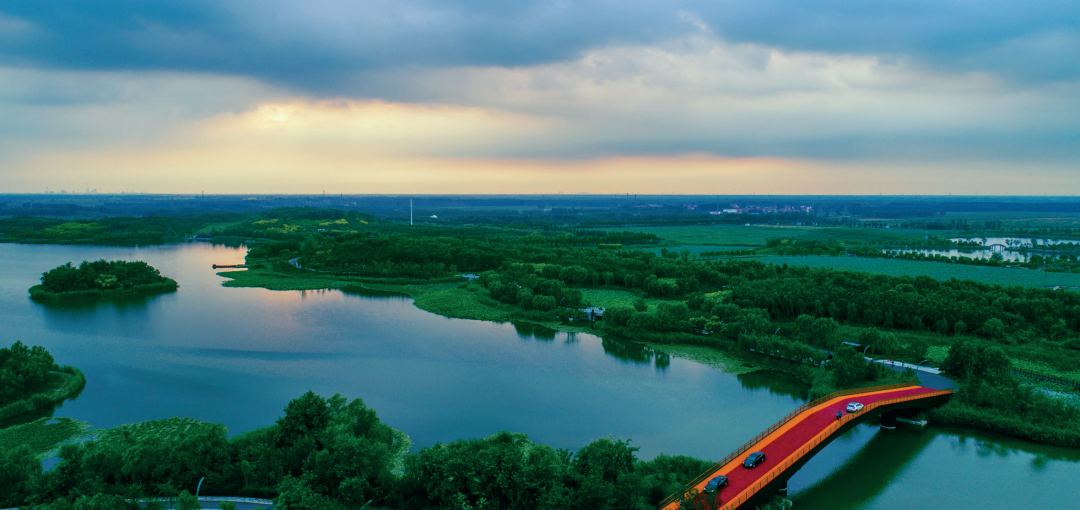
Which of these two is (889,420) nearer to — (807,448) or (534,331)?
(807,448)

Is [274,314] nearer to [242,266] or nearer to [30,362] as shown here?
[30,362]

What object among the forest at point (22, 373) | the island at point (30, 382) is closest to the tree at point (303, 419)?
the island at point (30, 382)

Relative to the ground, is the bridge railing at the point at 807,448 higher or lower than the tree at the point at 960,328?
lower

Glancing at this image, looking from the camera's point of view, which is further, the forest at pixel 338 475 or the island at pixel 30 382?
the island at pixel 30 382

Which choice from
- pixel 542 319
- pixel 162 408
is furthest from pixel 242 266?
pixel 162 408

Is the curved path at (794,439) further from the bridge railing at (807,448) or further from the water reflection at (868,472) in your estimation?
the water reflection at (868,472)

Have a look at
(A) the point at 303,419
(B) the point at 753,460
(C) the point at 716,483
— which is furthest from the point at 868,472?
(A) the point at 303,419
